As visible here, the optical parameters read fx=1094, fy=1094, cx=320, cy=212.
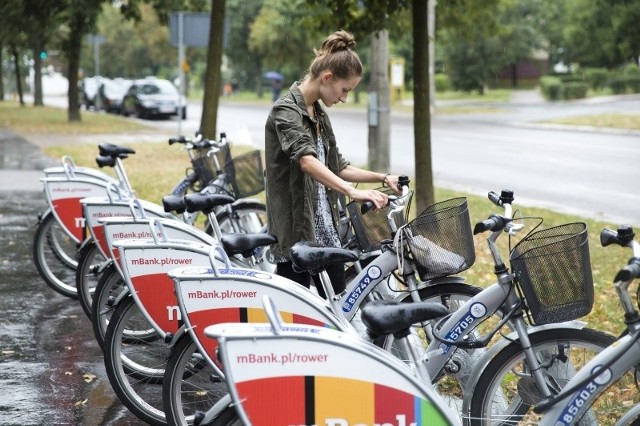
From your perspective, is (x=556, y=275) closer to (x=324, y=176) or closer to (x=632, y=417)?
(x=632, y=417)

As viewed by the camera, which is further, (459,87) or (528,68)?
(528,68)

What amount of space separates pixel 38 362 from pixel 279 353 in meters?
3.44

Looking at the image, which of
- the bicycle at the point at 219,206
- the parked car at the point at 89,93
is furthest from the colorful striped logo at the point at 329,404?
the parked car at the point at 89,93

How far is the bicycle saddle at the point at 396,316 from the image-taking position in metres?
3.39

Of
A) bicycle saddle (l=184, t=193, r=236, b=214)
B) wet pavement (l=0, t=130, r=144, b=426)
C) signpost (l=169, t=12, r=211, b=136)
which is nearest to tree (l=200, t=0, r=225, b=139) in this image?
signpost (l=169, t=12, r=211, b=136)

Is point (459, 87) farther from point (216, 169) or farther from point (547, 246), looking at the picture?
point (547, 246)

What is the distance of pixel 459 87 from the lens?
197ft

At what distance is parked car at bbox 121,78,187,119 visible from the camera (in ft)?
135

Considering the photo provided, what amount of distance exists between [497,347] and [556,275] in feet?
1.32

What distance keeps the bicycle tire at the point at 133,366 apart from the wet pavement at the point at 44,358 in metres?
0.10

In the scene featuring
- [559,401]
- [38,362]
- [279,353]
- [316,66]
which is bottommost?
[38,362]

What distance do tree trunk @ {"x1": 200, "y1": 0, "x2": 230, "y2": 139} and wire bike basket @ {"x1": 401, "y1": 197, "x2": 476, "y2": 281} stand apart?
38.2ft

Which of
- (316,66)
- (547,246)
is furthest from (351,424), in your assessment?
(316,66)

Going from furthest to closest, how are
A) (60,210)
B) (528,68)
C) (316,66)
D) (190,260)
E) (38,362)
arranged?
(528,68) → (60,210) → (38,362) → (190,260) → (316,66)
